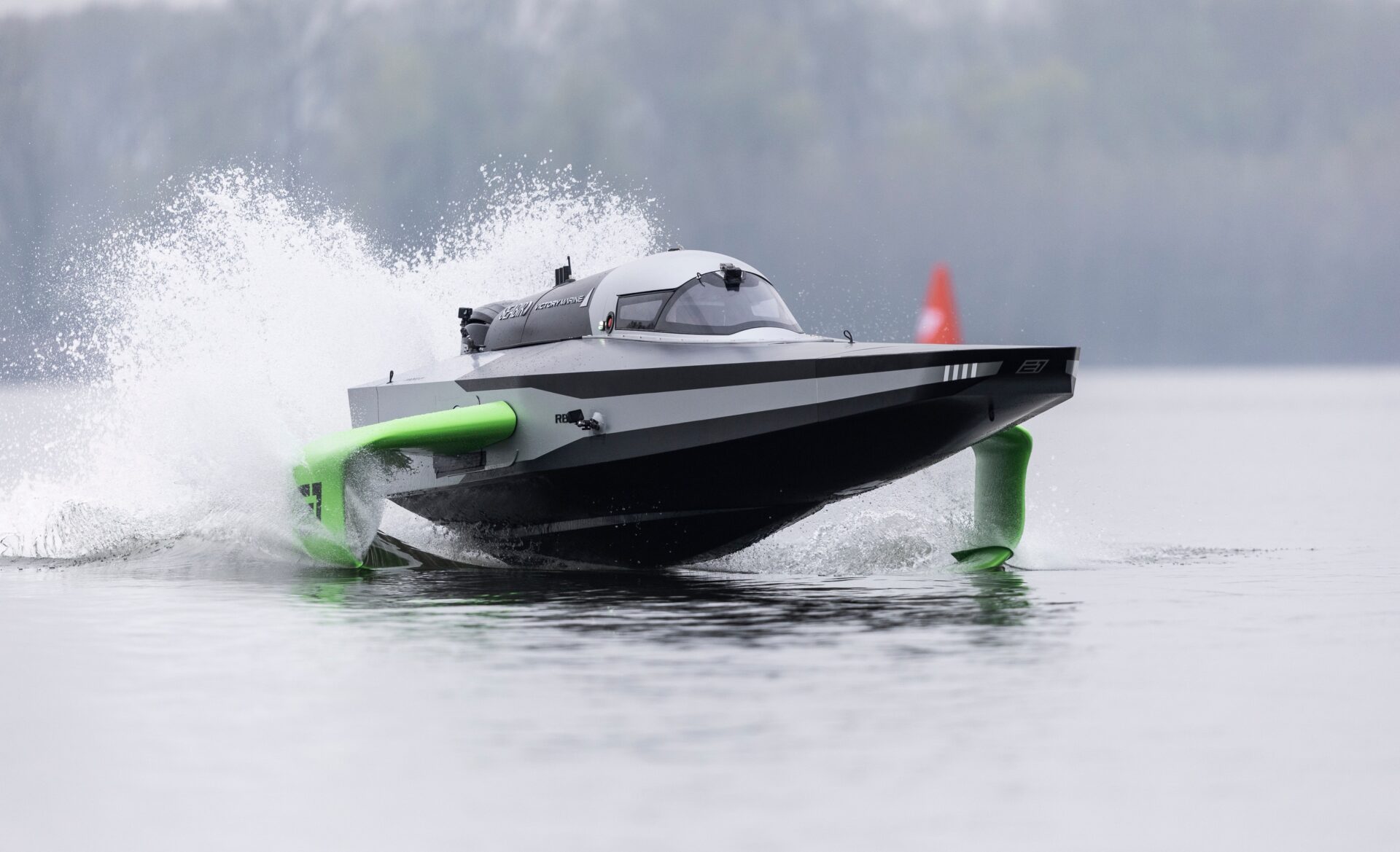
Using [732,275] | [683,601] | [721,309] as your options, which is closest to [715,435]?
[721,309]

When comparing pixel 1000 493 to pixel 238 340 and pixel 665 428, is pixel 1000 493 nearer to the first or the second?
pixel 665 428

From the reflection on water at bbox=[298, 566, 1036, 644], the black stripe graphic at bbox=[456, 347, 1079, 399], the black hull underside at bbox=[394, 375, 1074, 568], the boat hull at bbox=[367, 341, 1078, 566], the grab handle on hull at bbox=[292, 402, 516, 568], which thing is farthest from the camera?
the grab handle on hull at bbox=[292, 402, 516, 568]

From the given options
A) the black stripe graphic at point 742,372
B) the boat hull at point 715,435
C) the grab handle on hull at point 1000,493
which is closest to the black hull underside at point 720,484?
the boat hull at point 715,435

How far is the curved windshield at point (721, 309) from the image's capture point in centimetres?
1513

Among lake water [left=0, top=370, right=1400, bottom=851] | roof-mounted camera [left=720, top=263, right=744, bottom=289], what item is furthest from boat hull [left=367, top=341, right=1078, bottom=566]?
roof-mounted camera [left=720, top=263, right=744, bottom=289]

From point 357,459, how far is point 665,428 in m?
3.04

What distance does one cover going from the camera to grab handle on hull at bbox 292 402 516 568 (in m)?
15.3

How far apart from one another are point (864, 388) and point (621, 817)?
24.4 ft

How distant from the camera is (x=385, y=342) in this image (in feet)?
75.0

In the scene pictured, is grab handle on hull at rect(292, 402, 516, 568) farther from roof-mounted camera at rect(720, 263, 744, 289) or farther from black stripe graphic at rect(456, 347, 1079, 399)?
roof-mounted camera at rect(720, 263, 744, 289)

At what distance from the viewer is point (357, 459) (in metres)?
15.5

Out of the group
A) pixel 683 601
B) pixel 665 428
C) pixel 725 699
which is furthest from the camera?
pixel 665 428

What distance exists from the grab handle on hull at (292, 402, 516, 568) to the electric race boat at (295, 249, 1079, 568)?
20mm

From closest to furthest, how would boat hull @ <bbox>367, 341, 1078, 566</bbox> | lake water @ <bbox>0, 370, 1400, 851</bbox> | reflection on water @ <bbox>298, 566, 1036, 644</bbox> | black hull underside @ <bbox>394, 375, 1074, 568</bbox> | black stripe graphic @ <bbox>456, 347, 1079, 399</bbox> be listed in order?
1. lake water @ <bbox>0, 370, 1400, 851</bbox>
2. reflection on water @ <bbox>298, 566, 1036, 644</bbox>
3. black stripe graphic @ <bbox>456, 347, 1079, 399</bbox>
4. boat hull @ <bbox>367, 341, 1078, 566</bbox>
5. black hull underside @ <bbox>394, 375, 1074, 568</bbox>
